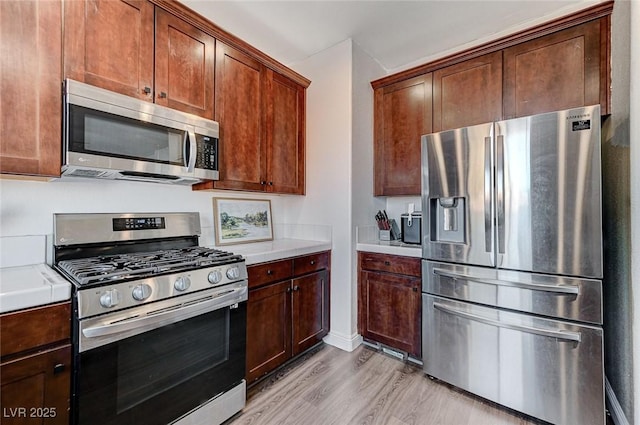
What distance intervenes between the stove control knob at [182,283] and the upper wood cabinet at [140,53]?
1.08 metres

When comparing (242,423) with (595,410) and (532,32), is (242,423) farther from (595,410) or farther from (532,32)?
(532,32)

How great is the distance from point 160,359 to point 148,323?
0.69 feet

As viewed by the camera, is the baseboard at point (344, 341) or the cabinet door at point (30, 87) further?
the baseboard at point (344, 341)

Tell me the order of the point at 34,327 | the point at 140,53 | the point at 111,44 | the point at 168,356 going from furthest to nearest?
the point at 140,53 < the point at 111,44 < the point at 168,356 < the point at 34,327

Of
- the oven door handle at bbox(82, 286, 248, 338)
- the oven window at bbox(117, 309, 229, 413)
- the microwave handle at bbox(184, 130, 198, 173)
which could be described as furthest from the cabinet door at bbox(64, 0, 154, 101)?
the oven window at bbox(117, 309, 229, 413)

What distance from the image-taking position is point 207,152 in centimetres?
193

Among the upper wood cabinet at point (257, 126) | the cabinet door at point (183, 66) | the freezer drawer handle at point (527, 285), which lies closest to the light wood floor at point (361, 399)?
the freezer drawer handle at point (527, 285)

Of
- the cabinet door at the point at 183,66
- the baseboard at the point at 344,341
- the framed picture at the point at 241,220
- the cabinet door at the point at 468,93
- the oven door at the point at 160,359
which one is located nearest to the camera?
the oven door at the point at 160,359

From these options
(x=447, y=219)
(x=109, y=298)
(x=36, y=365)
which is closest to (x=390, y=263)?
(x=447, y=219)

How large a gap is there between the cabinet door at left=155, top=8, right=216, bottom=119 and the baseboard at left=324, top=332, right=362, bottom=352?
6.80 ft

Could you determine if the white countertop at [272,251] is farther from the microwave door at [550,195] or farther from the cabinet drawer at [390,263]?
the microwave door at [550,195]

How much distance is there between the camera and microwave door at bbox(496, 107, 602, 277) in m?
1.53

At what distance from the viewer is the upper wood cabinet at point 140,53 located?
56.5 inches

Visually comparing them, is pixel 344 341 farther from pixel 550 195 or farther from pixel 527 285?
pixel 550 195
